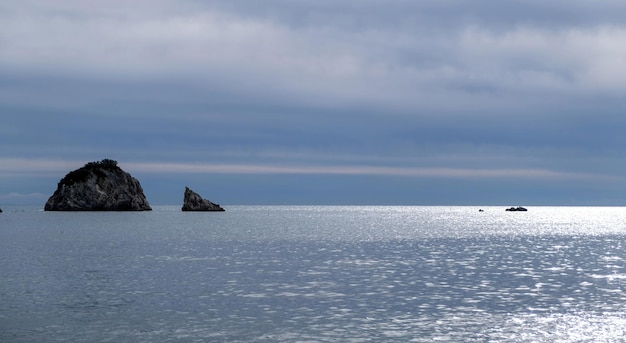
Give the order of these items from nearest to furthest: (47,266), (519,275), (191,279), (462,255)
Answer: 1. (191,279)
2. (519,275)
3. (47,266)
4. (462,255)

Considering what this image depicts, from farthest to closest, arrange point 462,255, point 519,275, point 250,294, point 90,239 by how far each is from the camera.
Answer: point 90,239 < point 462,255 < point 519,275 < point 250,294

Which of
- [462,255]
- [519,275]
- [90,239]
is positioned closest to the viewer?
[519,275]

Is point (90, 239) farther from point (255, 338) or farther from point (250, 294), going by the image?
point (255, 338)

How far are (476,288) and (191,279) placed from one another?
25.2 metres

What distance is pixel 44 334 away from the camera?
3575 centimetres

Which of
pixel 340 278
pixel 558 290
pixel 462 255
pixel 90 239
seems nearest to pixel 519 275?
pixel 558 290

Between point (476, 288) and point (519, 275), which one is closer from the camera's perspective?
point (476, 288)

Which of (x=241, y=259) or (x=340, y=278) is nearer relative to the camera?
(x=340, y=278)

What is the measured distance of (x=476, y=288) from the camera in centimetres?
5638

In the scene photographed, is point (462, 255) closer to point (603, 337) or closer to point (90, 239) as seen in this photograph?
point (603, 337)

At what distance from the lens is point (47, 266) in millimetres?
73750

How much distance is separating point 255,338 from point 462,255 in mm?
64794

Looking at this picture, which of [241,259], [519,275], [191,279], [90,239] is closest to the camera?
[191,279]

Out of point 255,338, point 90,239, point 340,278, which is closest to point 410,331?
point 255,338
